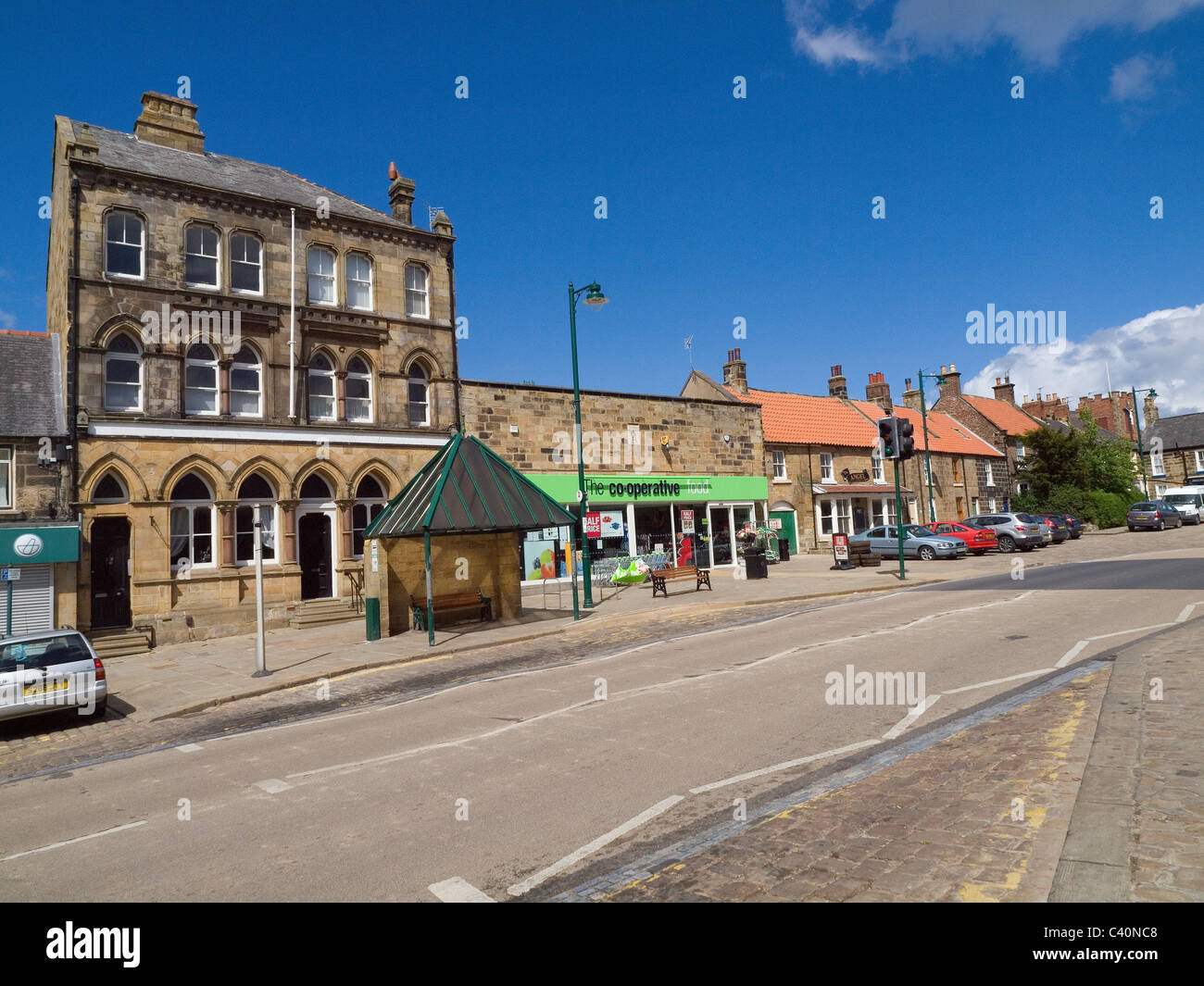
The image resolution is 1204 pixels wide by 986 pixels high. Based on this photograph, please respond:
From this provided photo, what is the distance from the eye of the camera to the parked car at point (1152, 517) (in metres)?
40.5

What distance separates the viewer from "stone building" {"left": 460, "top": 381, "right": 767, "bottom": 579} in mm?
26656

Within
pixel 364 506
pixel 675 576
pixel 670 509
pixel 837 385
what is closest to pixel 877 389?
pixel 837 385

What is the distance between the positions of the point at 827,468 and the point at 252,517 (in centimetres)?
2646

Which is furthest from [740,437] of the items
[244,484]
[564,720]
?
[564,720]

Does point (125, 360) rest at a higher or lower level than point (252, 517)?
higher

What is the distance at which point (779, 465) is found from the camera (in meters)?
35.1

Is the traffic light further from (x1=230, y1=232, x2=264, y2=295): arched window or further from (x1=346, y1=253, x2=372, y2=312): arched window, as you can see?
(x1=230, y1=232, x2=264, y2=295): arched window

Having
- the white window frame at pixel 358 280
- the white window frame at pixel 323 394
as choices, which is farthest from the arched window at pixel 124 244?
the white window frame at pixel 358 280

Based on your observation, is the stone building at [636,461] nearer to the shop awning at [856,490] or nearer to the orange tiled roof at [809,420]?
the orange tiled roof at [809,420]

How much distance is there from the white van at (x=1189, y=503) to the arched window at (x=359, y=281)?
152 feet

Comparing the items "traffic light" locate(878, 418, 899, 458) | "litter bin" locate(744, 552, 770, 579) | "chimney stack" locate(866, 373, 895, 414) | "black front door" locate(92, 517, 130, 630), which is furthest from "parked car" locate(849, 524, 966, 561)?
"black front door" locate(92, 517, 130, 630)

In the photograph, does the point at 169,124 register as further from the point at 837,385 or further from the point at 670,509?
the point at 837,385
